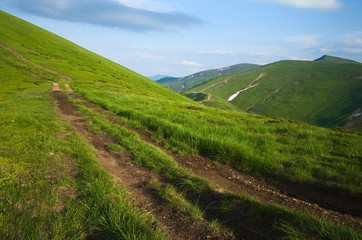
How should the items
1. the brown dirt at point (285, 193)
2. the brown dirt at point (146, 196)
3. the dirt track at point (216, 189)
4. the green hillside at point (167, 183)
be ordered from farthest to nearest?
the brown dirt at point (285, 193)
the dirt track at point (216, 189)
the brown dirt at point (146, 196)
the green hillside at point (167, 183)

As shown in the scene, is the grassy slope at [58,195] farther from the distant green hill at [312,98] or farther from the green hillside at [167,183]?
the distant green hill at [312,98]

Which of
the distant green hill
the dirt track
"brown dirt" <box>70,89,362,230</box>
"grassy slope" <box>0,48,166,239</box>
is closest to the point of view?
"grassy slope" <box>0,48,166,239</box>

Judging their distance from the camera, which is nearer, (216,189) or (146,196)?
(146,196)

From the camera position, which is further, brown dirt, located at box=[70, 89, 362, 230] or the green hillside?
brown dirt, located at box=[70, 89, 362, 230]

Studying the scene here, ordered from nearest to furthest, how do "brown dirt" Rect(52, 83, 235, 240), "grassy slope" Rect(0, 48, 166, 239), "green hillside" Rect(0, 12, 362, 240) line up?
1. "grassy slope" Rect(0, 48, 166, 239)
2. "green hillside" Rect(0, 12, 362, 240)
3. "brown dirt" Rect(52, 83, 235, 240)

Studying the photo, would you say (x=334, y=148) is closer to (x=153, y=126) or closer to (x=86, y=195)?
(x=153, y=126)

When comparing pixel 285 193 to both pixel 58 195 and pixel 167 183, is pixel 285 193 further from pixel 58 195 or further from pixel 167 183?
pixel 58 195

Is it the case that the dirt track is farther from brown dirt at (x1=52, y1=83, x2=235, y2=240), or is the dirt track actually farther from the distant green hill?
the distant green hill

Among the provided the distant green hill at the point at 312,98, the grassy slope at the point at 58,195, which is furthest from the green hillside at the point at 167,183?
the distant green hill at the point at 312,98

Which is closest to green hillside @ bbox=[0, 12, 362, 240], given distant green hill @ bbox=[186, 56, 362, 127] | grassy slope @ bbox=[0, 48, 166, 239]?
grassy slope @ bbox=[0, 48, 166, 239]

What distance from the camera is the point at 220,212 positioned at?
5.32 m

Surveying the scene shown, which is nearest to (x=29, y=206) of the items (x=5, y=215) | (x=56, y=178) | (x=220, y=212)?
(x=5, y=215)

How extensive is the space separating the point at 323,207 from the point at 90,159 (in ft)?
25.0

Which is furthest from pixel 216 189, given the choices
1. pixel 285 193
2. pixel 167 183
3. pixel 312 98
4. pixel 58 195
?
pixel 312 98
